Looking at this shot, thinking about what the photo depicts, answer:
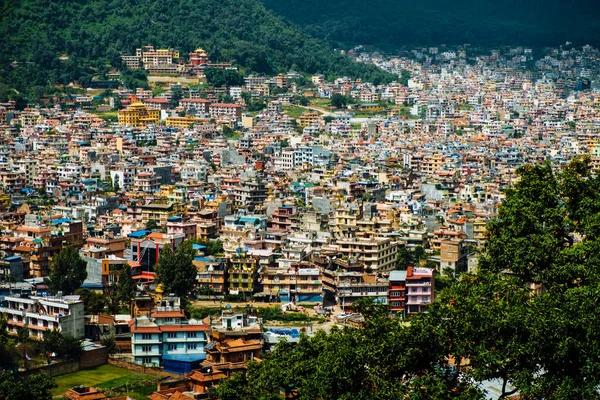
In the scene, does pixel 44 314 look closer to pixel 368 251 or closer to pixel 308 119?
pixel 368 251

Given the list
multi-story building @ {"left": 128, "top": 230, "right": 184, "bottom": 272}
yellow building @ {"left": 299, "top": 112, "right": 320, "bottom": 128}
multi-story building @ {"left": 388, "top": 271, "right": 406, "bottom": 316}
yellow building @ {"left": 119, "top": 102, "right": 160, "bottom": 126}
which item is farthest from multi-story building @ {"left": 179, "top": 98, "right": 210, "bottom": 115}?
multi-story building @ {"left": 388, "top": 271, "right": 406, "bottom": 316}

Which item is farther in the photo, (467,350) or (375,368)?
(375,368)

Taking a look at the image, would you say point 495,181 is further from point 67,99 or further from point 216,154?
point 67,99

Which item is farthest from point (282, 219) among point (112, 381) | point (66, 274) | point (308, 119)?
point (308, 119)

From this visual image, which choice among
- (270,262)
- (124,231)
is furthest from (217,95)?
(270,262)

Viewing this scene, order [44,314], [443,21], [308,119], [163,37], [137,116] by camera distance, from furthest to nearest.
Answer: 1. [443,21]
2. [163,37]
3. [308,119]
4. [137,116]
5. [44,314]

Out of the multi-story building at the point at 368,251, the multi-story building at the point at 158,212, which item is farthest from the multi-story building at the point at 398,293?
the multi-story building at the point at 158,212
